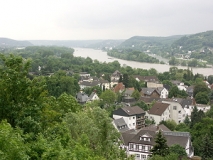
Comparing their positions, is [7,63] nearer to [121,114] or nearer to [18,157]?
[18,157]

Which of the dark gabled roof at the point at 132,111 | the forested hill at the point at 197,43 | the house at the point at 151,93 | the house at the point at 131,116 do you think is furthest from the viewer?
the forested hill at the point at 197,43

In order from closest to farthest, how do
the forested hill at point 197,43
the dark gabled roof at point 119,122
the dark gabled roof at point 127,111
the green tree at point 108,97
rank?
the dark gabled roof at point 119,122 < the dark gabled roof at point 127,111 < the green tree at point 108,97 < the forested hill at point 197,43

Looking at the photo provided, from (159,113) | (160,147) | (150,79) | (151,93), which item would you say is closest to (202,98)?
(151,93)

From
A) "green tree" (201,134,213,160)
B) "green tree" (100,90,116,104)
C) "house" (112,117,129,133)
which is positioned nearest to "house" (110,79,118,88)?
"green tree" (100,90,116,104)

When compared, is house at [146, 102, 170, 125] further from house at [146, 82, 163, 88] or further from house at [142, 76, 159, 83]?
house at [142, 76, 159, 83]

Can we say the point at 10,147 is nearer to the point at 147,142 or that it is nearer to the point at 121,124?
the point at 147,142

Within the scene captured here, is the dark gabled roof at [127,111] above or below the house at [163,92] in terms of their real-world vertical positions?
above

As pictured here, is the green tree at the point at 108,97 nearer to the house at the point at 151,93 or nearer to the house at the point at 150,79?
the house at the point at 151,93

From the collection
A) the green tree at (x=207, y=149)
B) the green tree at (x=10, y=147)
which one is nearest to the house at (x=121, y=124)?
the green tree at (x=207, y=149)
